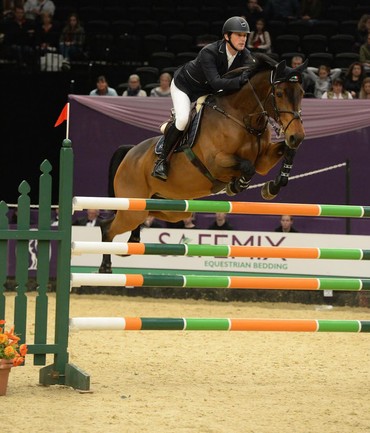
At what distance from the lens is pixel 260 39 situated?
532 inches

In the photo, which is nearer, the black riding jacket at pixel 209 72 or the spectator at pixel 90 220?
the black riding jacket at pixel 209 72

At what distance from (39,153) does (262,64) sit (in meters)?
7.04

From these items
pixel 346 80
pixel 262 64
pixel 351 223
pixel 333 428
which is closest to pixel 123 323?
pixel 333 428

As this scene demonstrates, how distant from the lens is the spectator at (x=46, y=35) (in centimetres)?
1423

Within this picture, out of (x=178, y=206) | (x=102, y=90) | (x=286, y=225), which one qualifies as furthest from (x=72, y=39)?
(x=178, y=206)

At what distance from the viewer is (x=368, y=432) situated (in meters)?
5.14

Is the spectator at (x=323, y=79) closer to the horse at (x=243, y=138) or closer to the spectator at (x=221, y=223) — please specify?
the spectator at (x=221, y=223)

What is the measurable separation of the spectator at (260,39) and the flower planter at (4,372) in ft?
28.0

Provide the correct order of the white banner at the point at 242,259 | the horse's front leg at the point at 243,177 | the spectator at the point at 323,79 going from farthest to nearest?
the spectator at the point at 323,79, the white banner at the point at 242,259, the horse's front leg at the point at 243,177

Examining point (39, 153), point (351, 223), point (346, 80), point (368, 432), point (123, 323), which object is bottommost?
point (368, 432)

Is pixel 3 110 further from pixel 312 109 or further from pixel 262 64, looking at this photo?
pixel 262 64

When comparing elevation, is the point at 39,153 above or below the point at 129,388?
above

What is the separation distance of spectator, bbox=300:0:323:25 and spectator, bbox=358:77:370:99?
299 centimetres

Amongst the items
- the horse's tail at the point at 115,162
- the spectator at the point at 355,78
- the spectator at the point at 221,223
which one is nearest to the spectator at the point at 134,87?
the spectator at the point at 221,223
